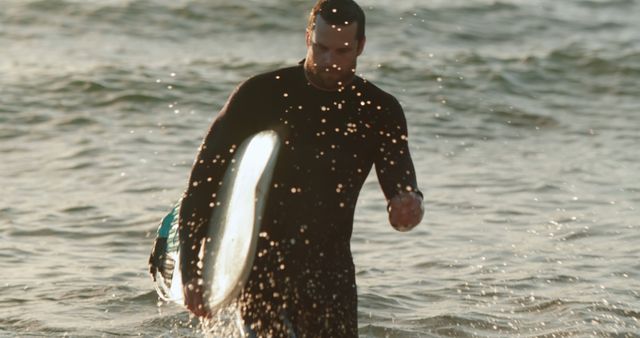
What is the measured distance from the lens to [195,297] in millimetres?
5164

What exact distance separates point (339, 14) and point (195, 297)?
1.16 meters

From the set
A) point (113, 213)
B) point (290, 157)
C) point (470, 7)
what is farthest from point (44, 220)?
point (470, 7)

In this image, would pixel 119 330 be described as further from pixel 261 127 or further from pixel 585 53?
pixel 585 53

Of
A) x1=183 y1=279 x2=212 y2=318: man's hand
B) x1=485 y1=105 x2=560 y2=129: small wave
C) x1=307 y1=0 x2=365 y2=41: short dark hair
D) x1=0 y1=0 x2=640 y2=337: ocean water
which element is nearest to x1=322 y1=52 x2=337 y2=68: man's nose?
x1=307 y1=0 x2=365 y2=41: short dark hair

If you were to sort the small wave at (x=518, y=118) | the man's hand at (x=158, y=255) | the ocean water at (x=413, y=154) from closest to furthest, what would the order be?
the man's hand at (x=158, y=255) → the ocean water at (x=413, y=154) → the small wave at (x=518, y=118)

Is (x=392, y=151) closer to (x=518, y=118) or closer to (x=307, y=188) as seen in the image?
(x=307, y=188)

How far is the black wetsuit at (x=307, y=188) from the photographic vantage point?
17.7ft

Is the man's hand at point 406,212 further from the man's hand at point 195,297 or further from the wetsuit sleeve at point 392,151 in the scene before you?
the man's hand at point 195,297

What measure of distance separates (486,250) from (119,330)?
3.06 metres

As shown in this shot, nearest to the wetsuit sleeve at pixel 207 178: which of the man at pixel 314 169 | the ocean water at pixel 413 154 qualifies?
the man at pixel 314 169

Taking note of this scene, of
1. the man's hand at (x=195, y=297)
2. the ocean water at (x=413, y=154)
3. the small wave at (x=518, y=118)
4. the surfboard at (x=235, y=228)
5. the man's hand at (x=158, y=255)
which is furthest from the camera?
the small wave at (x=518, y=118)

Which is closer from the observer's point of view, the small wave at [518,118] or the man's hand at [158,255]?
the man's hand at [158,255]

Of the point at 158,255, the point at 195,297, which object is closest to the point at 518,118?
the point at 158,255

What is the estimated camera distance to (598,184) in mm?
12461
